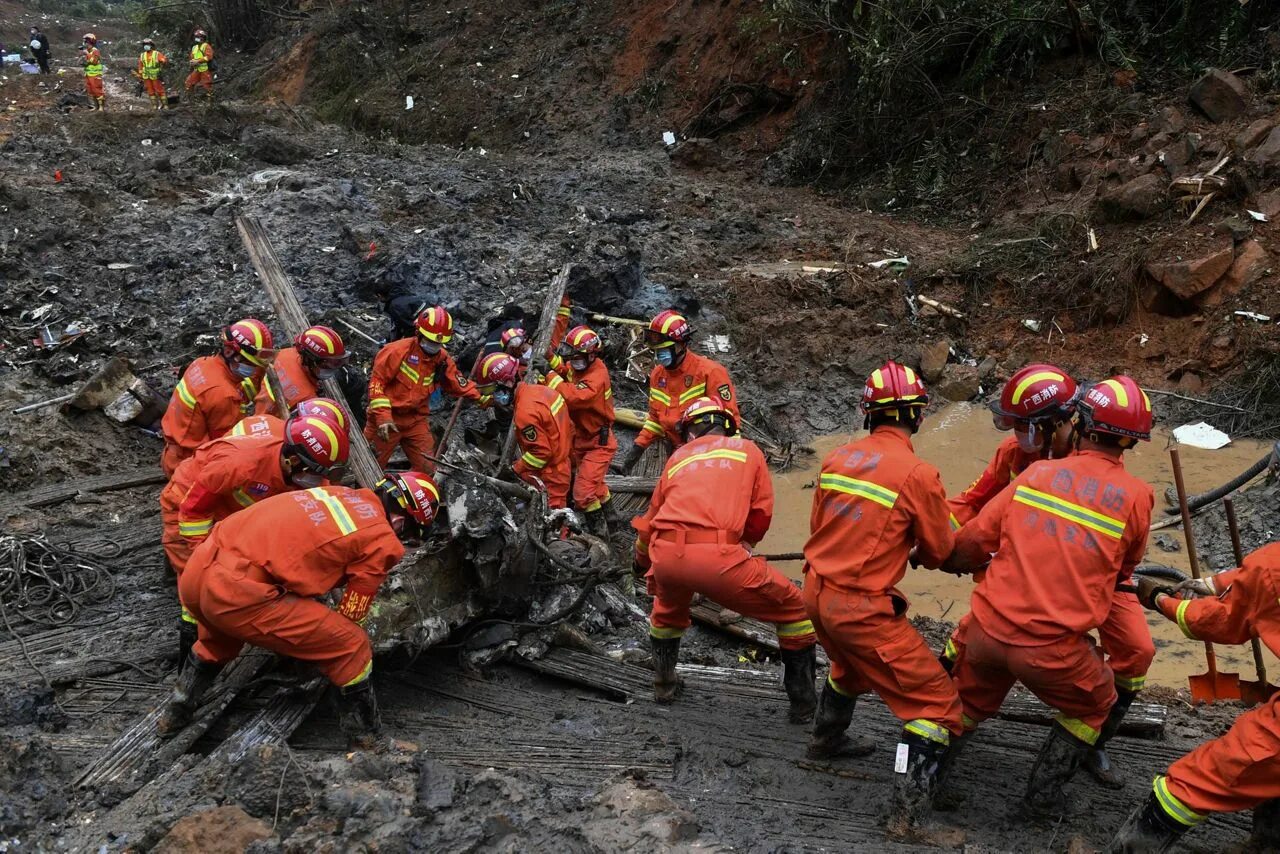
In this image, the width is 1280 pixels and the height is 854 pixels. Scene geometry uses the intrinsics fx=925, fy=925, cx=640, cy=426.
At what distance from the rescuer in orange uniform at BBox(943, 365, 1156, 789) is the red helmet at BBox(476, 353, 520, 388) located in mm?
3604

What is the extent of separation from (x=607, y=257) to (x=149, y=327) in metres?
4.81

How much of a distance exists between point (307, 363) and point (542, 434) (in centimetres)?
177

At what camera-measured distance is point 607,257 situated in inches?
418

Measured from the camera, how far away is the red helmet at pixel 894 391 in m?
3.77

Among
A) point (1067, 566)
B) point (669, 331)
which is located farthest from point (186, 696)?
point (669, 331)

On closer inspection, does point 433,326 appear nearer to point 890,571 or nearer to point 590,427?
point 590,427

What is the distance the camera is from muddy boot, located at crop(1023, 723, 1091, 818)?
142 inches

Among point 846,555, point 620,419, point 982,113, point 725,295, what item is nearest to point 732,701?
point 846,555

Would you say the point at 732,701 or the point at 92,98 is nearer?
the point at 732,701

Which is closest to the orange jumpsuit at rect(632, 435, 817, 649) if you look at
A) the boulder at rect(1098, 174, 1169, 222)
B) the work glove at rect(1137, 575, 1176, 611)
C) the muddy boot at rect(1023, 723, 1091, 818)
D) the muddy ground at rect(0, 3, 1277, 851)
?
the muddy ground at rect(0, 3, 1277, 851)

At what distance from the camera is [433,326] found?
23.3 ft

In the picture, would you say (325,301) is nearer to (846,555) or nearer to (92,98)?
(846,555)

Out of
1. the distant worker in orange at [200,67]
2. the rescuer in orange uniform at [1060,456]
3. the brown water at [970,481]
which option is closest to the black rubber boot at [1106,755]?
the rescuer in orange uniform at [1060,456]

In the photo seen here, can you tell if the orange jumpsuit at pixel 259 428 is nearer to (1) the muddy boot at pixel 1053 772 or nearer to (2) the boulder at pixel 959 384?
(1) the muddy boot at pixel 1053 772
